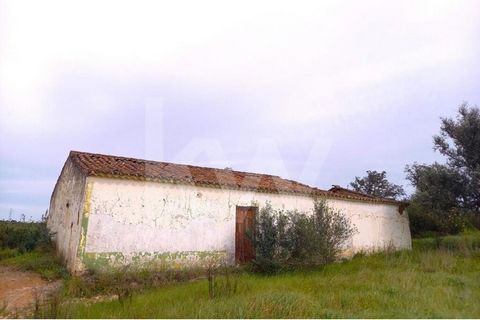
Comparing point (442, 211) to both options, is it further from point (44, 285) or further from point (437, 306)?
point (44, 285)

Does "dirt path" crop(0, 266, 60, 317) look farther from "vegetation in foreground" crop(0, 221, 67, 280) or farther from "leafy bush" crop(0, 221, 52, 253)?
"leafy bush" crop(0, 221, 52, 253)

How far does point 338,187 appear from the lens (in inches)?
758

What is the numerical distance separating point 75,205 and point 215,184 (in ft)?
13.8

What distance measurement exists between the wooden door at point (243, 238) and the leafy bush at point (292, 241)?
3.17 feet

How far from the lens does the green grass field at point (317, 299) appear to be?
6156mm

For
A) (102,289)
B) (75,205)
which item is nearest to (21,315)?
(102,289)

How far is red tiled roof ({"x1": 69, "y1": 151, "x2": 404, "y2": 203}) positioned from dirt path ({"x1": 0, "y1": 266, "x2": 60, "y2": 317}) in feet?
9.70

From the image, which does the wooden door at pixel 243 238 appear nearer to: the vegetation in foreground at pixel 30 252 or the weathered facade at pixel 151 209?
the weathered facade at pixel 151 209

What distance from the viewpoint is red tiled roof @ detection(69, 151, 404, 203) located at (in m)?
10.9

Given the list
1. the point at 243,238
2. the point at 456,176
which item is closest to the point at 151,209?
the point at 243,238

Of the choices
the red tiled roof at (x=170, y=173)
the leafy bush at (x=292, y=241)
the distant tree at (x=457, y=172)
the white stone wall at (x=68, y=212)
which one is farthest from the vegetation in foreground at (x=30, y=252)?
the distant tree at (x=457, y=172)

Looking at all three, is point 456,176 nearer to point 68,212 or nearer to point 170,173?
point 170,173

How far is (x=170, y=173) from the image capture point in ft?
41.0

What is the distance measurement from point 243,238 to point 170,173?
3279 mm
